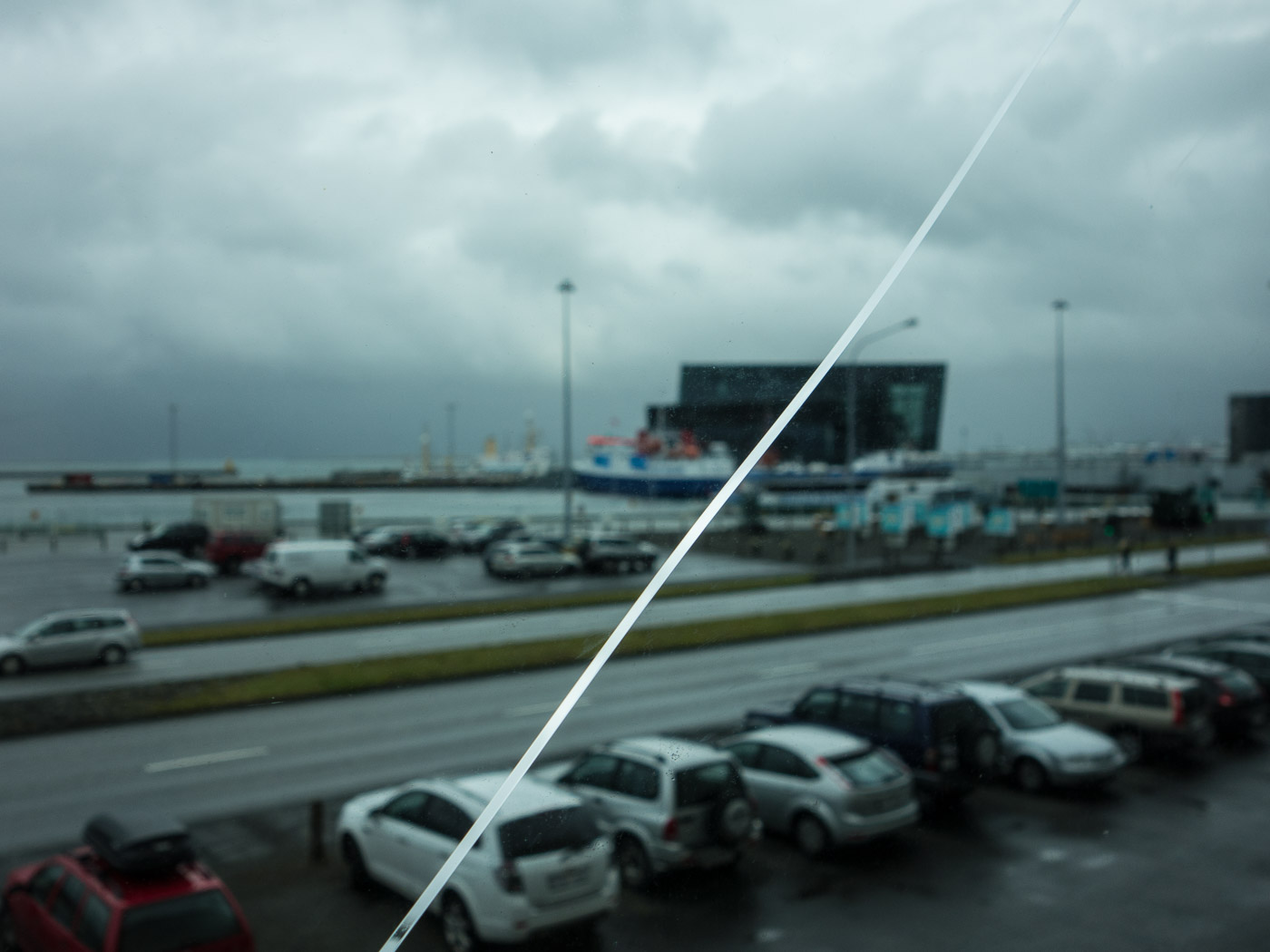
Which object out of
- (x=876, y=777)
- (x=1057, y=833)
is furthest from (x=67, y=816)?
(x=1057, y=833)

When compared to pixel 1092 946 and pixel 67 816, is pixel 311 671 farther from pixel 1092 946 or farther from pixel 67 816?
pixel 1092 946

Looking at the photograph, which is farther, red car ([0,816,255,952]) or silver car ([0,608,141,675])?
silver car ([0,608,141,675])

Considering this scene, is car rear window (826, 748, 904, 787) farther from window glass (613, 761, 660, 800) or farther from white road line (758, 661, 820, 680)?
window glass (613, 761, 660, 800)

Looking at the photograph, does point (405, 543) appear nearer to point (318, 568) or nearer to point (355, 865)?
point (318, 568)

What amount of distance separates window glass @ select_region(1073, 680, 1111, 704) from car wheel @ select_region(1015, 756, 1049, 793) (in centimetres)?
15

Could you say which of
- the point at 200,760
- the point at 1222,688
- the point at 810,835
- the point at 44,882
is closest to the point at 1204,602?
the point at 1222,688

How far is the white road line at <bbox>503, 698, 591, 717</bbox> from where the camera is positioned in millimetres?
881

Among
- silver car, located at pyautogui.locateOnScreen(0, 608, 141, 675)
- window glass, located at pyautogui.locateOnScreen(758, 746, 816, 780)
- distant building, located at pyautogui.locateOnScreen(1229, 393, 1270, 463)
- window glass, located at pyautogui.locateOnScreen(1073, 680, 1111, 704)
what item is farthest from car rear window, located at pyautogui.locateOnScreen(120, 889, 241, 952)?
distant building, located at pyautogui.locateOnScreen(1229, 393, 1270, 463)

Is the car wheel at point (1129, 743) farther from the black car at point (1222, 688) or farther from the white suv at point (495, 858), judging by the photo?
the white suv at point (495, 858)

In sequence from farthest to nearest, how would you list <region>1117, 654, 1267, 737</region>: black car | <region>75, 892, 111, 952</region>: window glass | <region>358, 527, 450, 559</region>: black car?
1. <region>1117, 654, 1267, 737</region>: black car
2. <region>358, 527, 450, 559</region>: black car
3. <region>75, 892, 111, 952</region>: window glass

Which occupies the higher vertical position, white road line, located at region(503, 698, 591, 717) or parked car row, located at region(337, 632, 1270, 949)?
white road line, located at region(503, 698, 591, 717)

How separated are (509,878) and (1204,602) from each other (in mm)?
1371

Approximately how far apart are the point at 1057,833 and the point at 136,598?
132 cm

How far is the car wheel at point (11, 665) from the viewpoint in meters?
1.15
